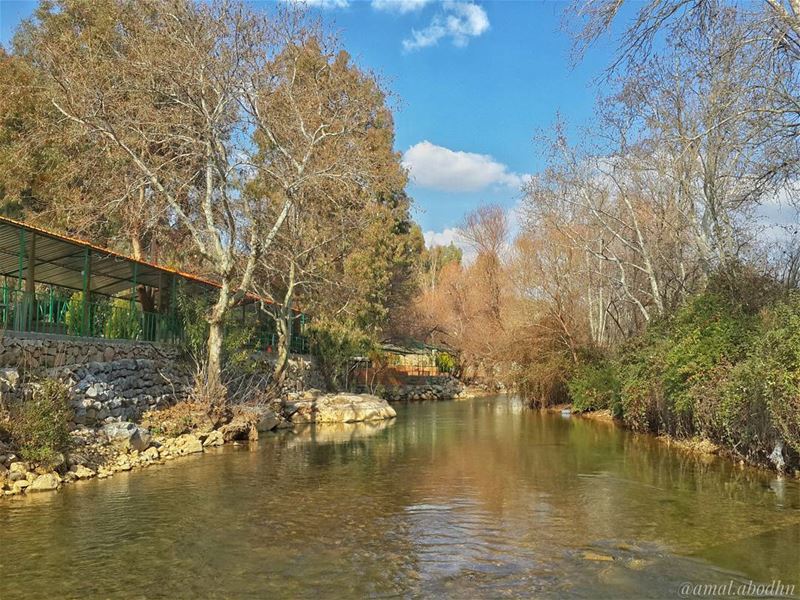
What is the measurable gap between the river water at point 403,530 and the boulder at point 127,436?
93cm

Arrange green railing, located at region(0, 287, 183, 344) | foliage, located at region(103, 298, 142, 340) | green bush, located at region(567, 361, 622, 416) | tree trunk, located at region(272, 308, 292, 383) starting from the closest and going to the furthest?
green railing, located at region(0, 287, 183, 344), foliage, located at region(103, 298, 142, 340), tree trunk, located at region(272, 308, 292, 383), green bush, located at region(567, 361, 622, 416)

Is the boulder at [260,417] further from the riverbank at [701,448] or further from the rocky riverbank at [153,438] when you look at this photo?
the riverbank at [701,448]

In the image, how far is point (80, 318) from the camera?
51.4 ft

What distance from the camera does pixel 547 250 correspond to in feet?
119

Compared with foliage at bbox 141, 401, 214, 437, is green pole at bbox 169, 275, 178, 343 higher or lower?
higher

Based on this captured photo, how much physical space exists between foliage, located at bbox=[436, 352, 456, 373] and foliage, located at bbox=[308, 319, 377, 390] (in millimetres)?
17999

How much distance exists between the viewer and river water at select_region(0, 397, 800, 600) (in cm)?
654

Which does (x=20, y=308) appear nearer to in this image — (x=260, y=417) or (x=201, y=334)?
(x=201, y=334)

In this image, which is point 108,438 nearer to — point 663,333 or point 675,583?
point 675,583

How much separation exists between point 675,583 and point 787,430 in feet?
18.6

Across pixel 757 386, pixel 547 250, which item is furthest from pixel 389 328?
pixel 757 386

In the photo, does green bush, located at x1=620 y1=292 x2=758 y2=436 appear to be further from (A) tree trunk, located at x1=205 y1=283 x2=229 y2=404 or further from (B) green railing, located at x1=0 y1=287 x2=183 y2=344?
(B) green railing, located at x1=0 y1=287 x2=183 y2=344

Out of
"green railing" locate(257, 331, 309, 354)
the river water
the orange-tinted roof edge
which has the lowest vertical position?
the river water

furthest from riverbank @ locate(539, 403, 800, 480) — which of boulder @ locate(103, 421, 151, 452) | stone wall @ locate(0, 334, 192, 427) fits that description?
stone wall @ locate(0, 334, 192, 427)
